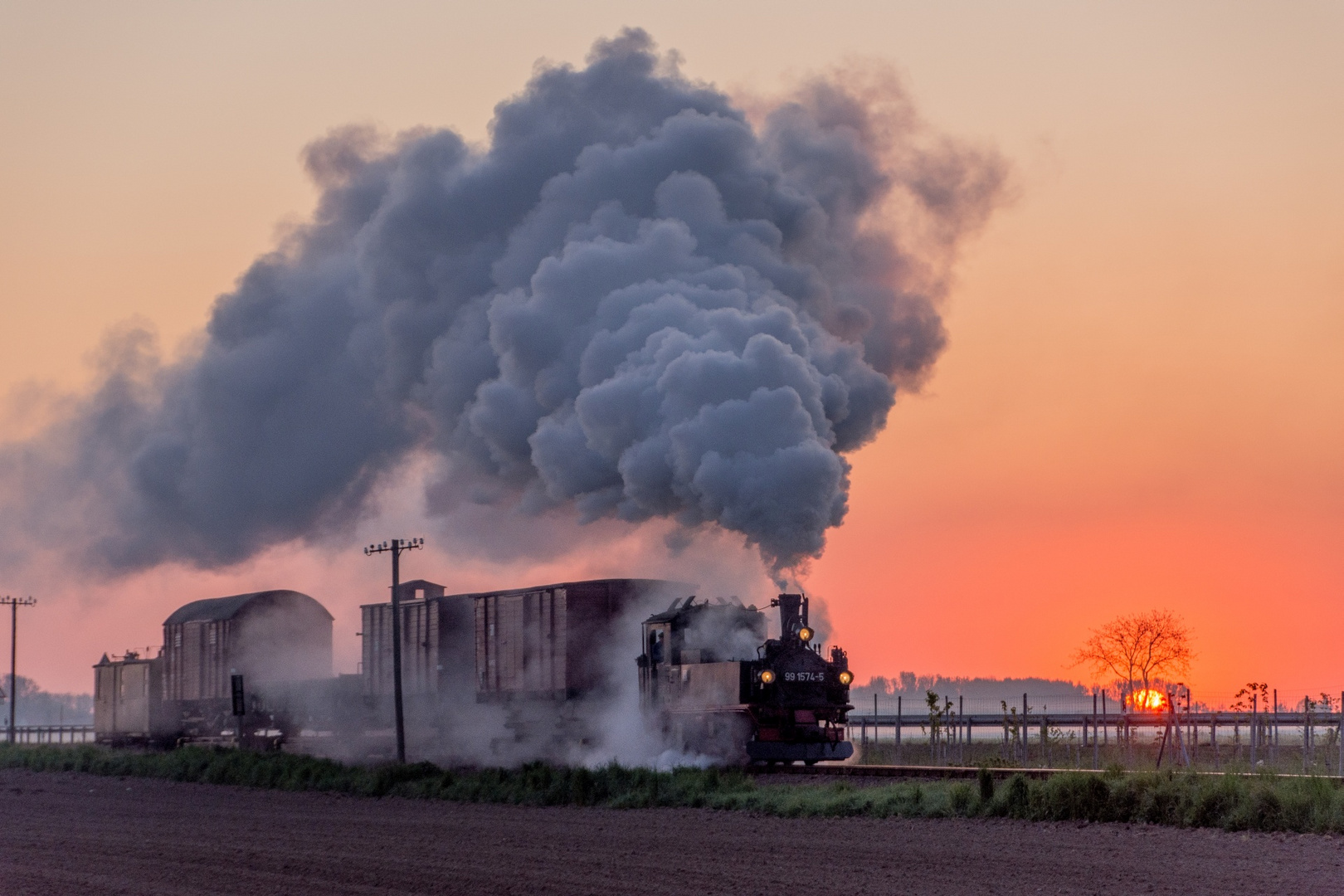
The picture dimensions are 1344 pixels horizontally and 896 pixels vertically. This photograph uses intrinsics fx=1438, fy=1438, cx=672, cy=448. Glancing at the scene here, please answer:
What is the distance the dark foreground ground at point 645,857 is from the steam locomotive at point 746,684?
3.79 meters

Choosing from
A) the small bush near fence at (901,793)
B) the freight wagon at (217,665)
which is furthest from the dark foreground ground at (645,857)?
the freight wagon at (217,665)

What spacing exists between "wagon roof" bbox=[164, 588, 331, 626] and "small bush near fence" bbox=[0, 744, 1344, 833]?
1351 centimetres

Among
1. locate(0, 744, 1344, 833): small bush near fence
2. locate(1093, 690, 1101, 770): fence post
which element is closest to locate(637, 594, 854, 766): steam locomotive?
locate(0, 744, 1344, 833): small bush near fence

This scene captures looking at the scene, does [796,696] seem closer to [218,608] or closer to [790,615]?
[790,615]

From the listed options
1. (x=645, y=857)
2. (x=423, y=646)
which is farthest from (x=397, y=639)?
(x=645, y=857)

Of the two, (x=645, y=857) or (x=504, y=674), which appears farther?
(x=504, y=674)

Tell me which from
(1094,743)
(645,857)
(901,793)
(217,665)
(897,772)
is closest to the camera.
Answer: (645,857)

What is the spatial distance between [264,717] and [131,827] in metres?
19.9

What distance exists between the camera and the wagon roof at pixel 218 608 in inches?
1987

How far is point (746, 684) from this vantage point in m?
28.5

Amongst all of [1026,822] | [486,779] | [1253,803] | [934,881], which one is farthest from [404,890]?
[486,779]

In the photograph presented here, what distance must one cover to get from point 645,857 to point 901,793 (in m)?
5.52

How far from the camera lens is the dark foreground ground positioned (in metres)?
16.5

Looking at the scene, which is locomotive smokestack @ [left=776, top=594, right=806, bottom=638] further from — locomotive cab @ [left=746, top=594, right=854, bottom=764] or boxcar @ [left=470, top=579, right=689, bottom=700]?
boxcar @ [left=470, top=579, right=689, bottom=700]
